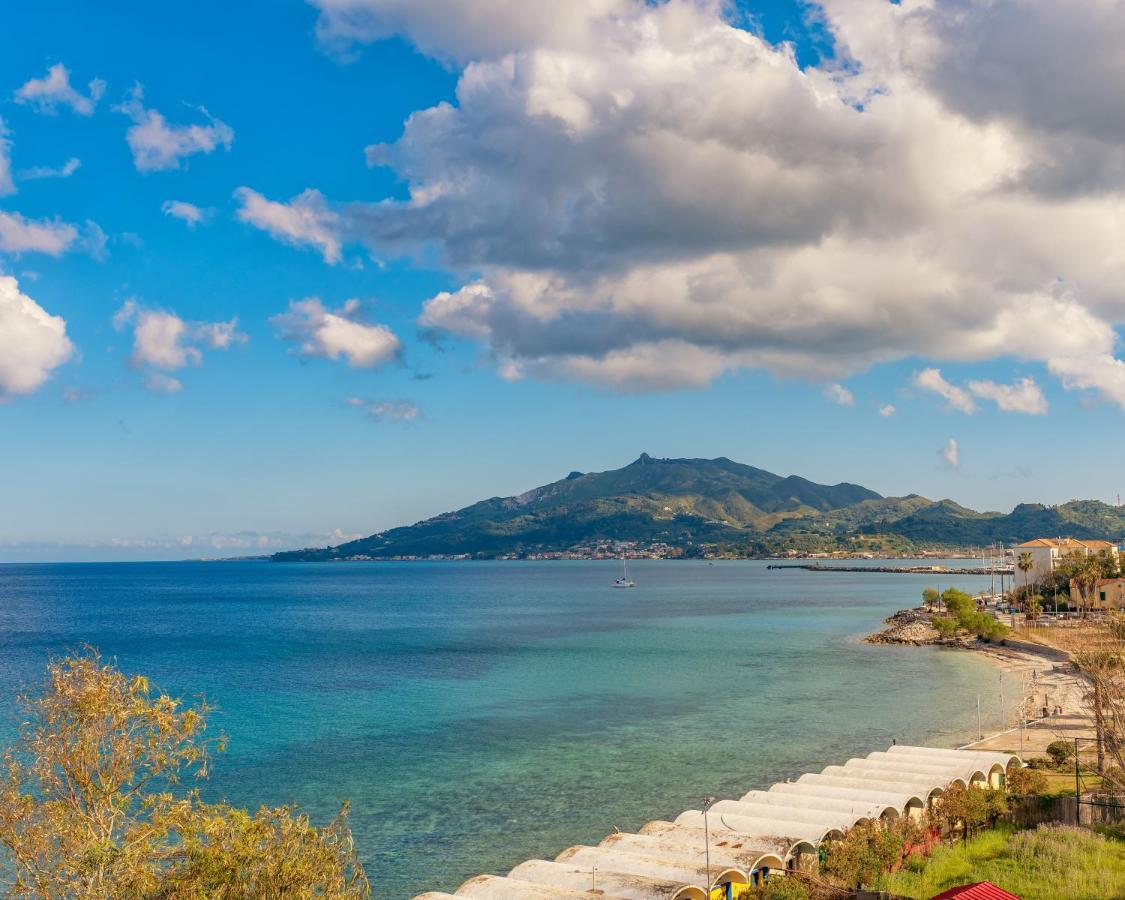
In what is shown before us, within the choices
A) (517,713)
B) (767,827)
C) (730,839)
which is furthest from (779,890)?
(517,713)

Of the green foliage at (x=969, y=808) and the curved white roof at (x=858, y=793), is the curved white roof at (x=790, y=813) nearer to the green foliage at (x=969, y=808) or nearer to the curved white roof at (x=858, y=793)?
the curved white roof at (x=858, y=793)

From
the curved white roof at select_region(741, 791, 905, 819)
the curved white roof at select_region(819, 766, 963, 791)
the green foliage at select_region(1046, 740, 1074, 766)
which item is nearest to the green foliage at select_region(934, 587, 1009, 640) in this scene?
the green foliage at select_region(1046, 740, 1074, 766)

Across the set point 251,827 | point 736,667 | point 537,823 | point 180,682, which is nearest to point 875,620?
point 736,667

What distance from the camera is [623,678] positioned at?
262ft

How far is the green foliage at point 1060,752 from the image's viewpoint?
42719mm

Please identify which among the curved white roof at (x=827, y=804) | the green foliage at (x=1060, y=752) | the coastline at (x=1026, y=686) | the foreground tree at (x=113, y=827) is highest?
the foreground tree at (x=113, y=827)

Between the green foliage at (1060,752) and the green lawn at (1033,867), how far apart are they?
1297 cm

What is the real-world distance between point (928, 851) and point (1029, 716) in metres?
32.3

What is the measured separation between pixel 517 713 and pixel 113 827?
47.1 meters

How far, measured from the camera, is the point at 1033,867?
90.9 feet

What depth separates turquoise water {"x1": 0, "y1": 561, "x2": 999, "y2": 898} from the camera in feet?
128

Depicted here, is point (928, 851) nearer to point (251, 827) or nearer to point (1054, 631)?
point (251, 827)

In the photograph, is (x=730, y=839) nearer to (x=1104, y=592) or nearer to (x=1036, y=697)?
(x=1036, y=697)

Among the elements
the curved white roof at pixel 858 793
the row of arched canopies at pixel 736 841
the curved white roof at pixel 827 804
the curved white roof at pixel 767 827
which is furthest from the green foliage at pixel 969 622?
the curved white roof at pixel 767 827
